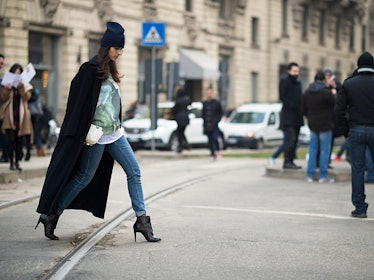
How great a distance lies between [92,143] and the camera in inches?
328

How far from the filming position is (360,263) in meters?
7.75

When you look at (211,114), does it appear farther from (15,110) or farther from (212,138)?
(15,110)

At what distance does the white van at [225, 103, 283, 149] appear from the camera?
106 feet

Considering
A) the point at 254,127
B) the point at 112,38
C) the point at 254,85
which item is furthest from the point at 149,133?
the point at 112,38

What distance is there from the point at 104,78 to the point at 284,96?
8993 mm

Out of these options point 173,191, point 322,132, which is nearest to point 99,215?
→ point 173,191

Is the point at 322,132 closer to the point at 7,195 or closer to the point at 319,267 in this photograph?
the point at 7,195

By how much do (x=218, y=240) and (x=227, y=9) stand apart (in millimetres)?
37021

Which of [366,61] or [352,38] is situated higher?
[352,38]

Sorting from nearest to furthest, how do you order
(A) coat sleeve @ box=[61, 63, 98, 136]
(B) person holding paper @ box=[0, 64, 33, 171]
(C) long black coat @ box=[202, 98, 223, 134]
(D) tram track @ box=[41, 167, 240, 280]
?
(D) tram track @ box=[41, 167, 240, 280] < (A) coat sleeve @ box=[61, 63, 98, 136] < (B) person holding paper @ box=[0, 64, 33, 171] < (C) long black coat @ box=[202, 98, 223, 134]

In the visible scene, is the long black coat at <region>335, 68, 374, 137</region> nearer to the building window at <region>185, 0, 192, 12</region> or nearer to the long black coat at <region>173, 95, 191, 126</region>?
the long black coat at <region>173, 95, 191, 126</region>

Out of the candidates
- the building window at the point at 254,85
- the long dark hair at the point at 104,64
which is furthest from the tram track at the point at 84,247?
the building window at the point at 254,85

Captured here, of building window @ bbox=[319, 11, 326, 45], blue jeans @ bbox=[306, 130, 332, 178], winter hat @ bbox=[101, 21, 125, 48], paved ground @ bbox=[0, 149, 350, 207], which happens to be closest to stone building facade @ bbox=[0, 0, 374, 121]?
building window @ bbox=[319, 11, 326, 45]

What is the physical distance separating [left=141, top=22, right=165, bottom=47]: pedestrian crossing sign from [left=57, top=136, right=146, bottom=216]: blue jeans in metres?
15.9
